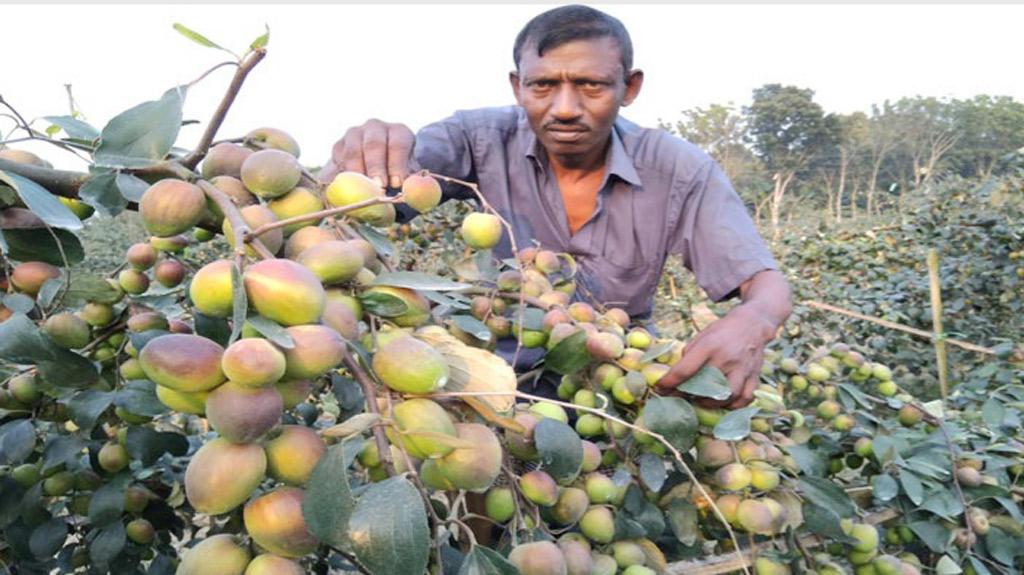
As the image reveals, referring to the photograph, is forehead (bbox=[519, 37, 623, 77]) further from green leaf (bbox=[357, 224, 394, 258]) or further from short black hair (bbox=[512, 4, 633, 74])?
green leaf (bbox=[357, 224, 394, 258])

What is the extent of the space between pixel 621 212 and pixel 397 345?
5.12ft

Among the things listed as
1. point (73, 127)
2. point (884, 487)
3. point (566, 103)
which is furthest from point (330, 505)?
point (566, 103)

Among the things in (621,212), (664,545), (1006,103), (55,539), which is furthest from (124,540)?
(1006,103)

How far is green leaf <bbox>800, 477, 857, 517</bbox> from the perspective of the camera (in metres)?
1.03

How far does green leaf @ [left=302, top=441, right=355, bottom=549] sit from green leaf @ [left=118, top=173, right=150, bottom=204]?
0.32 metres

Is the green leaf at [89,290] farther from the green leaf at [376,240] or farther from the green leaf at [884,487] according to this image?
the green leaf at [884,487]

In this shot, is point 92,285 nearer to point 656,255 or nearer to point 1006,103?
point 656,255

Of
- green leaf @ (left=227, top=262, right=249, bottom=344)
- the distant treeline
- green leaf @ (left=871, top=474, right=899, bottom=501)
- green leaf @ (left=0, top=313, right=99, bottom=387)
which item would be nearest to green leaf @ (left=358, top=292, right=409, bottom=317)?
green leaf @ (left=227, top=262, right=249, bottom=344)

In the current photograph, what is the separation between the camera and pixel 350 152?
1340 mm

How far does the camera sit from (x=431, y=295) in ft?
2.22

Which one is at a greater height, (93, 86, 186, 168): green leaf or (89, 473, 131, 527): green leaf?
(93, 86, 186, 168): green leaf

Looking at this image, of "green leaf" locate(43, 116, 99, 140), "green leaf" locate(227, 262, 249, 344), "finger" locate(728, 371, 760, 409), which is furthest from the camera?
"finger" locate(728, 371, 760, 409)

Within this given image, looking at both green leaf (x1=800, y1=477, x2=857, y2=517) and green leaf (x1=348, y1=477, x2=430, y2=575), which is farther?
green leaf (x1=800, y1=477, x2=857, y2=517)

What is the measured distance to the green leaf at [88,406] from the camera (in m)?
0.82
